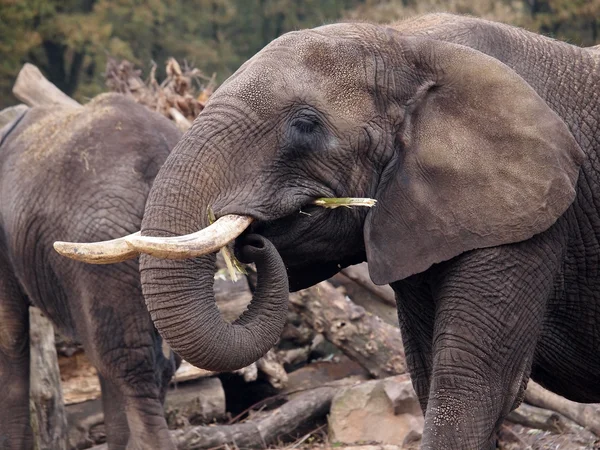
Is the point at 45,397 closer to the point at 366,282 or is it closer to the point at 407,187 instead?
the point at 366,282

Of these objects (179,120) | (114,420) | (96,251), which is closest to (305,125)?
(96,251)

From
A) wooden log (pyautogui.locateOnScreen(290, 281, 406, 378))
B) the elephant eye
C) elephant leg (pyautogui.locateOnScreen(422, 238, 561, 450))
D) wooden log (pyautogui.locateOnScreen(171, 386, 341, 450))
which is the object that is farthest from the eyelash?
wooden log (pyautogui.locateOnScreen(290, 281, 406, 378))

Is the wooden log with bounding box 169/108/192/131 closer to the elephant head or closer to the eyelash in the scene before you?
the elephant head

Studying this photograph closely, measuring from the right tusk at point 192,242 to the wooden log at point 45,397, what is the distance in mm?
4218

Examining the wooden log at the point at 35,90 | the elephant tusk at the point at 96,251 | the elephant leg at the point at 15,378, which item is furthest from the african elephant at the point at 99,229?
the wooden log at the point at 35,90

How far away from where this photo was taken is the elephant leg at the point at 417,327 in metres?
4.96

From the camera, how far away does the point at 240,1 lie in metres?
34.5

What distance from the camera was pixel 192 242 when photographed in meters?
3.94

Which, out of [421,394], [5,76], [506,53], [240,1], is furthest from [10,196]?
[240,1]

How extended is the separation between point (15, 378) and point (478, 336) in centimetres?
420

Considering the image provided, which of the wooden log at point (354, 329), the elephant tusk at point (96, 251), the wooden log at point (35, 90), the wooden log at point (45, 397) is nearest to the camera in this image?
the elephant tusk at point (96, 251)

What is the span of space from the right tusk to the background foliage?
17479 mm

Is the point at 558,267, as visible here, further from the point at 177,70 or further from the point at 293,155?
the point at 177,70

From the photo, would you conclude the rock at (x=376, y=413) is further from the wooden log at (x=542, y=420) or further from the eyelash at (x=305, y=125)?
the eyelash at (x=305, y=125)
